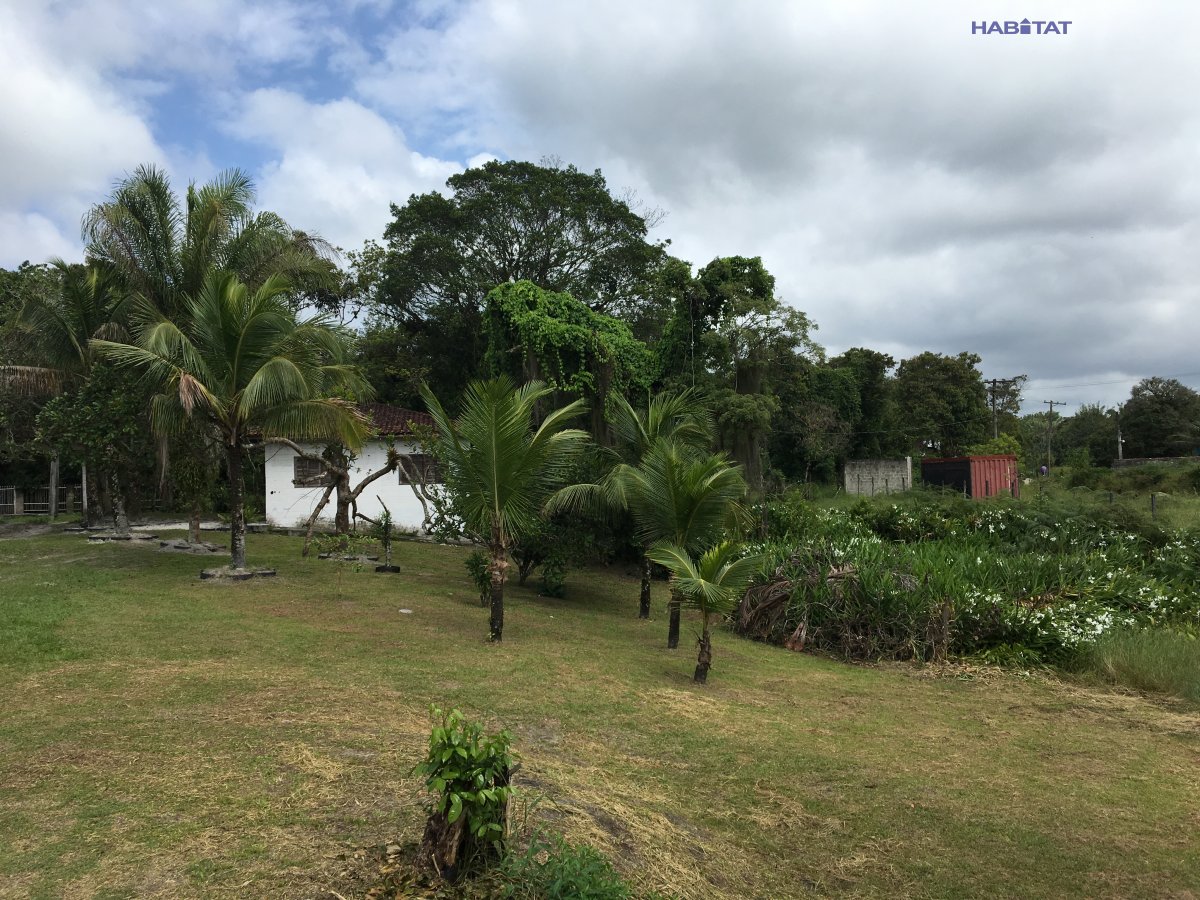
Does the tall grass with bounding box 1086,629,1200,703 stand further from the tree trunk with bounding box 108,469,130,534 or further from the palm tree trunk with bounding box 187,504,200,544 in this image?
the tree trunk with bounding box 108,469,130,534

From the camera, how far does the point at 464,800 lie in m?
3.58

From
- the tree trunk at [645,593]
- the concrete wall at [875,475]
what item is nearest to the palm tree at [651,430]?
the tree trunk at [645,593]

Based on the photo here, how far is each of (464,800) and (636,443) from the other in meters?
9.63

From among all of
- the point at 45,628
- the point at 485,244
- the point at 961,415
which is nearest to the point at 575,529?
the point at 45,628

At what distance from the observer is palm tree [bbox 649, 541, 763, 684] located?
28.6 feet

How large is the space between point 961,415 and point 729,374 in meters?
25.9

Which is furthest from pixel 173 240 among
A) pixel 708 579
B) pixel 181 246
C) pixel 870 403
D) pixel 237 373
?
pixel 870 403

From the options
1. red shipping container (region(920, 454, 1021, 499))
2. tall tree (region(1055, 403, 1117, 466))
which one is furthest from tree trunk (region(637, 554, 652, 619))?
tall tree (region(1055, 403, 1117, 466))

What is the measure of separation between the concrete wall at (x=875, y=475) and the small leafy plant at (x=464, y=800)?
120ft

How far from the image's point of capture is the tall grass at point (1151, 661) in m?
→ 9.23

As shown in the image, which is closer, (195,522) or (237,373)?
(237,373)

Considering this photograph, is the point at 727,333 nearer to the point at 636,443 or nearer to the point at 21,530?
the point at 636,443

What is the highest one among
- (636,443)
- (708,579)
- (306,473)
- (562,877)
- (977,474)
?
(636,443)

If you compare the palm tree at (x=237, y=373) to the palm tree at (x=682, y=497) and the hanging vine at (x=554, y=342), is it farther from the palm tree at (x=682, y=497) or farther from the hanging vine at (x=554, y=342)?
the hanging vine at (x=554, y=342)
